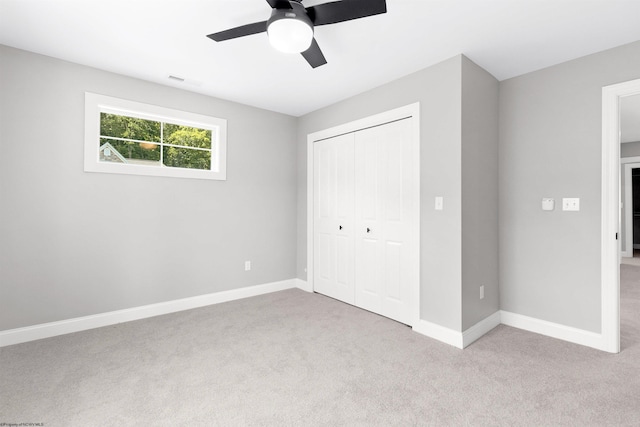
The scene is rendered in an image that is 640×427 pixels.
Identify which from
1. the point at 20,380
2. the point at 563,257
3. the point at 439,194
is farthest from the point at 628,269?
the point at 20,380

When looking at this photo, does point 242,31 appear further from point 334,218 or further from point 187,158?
point 334,218

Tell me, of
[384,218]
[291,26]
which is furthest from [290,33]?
[384,218]

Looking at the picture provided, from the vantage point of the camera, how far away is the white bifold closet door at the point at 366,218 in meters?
3.12

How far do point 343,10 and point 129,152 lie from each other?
2728 mm

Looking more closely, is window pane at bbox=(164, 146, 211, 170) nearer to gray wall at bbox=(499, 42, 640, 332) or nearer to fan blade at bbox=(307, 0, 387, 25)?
fan blade at bbox=(307, 0, 387, 25)

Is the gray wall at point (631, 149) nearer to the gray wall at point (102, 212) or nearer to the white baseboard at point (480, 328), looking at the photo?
the white baseboard at point (480, 328)

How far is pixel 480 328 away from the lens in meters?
2.80

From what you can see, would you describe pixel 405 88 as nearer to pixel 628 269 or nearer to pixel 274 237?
pixel 274 237

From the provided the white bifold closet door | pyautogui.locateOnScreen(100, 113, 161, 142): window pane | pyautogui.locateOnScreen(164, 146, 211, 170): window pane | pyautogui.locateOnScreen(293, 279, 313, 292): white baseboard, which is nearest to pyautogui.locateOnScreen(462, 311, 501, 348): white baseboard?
the white bifold closet door

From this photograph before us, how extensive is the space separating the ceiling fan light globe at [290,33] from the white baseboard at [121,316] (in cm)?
297

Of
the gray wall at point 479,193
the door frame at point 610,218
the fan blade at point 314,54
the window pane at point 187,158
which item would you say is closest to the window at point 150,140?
the window pane at point 187,158

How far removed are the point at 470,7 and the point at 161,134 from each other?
318 cm

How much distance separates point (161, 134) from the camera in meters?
3.43

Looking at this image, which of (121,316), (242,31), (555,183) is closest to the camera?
(242,31)
